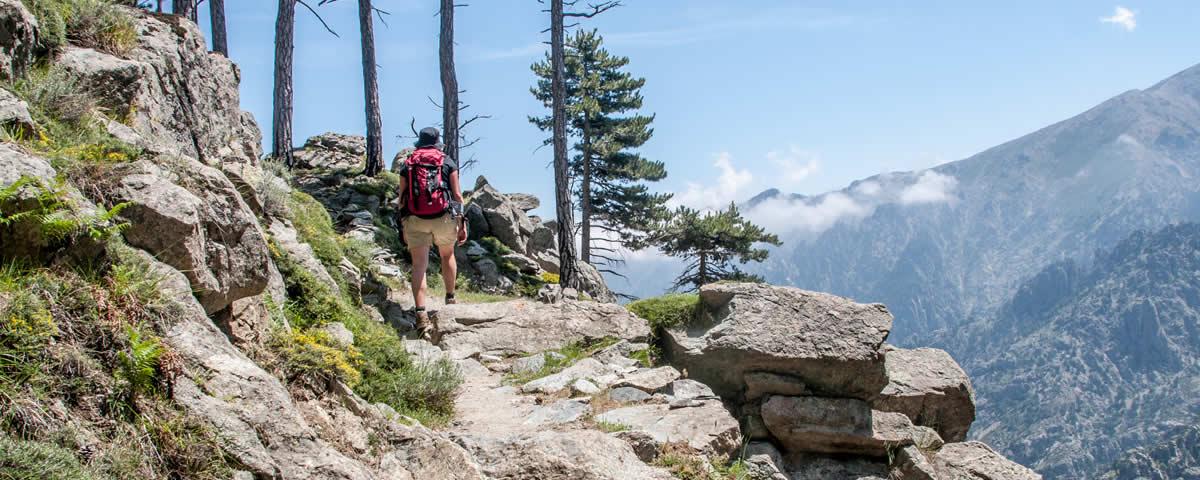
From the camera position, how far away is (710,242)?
2898 cm

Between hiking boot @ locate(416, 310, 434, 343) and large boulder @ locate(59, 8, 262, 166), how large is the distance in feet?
9.48

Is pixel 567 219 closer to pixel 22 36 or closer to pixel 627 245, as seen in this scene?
pixel 22 36

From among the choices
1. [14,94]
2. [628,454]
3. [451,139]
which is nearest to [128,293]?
[14,94]

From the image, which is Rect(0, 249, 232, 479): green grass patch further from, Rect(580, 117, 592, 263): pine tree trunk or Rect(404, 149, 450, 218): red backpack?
Rect(580, 117, 592, 263): pine tree trunk

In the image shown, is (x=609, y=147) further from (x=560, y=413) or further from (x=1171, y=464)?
(x=1171, y=464)

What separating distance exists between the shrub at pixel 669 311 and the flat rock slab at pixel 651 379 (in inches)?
66.5

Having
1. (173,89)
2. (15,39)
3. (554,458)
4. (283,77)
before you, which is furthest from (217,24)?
(554,458)

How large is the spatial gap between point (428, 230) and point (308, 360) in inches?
199

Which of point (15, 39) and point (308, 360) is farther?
point (15, 39)

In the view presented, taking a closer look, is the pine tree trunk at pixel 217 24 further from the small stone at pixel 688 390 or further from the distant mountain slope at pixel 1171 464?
the distant mountain slope at pixel 1171 464

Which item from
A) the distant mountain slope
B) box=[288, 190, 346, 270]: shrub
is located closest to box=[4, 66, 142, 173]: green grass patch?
box=[288, 190, 346, 270]: shrub

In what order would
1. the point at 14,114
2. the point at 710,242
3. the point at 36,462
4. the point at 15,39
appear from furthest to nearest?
the point at 710,242, the point at 15,39, the point at 14,114, the point at 36,462

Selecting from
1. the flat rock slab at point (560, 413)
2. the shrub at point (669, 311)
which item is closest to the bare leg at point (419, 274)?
the shrub at point (669, 311)

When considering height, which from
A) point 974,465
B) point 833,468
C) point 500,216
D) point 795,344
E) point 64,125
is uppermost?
point 64,125
